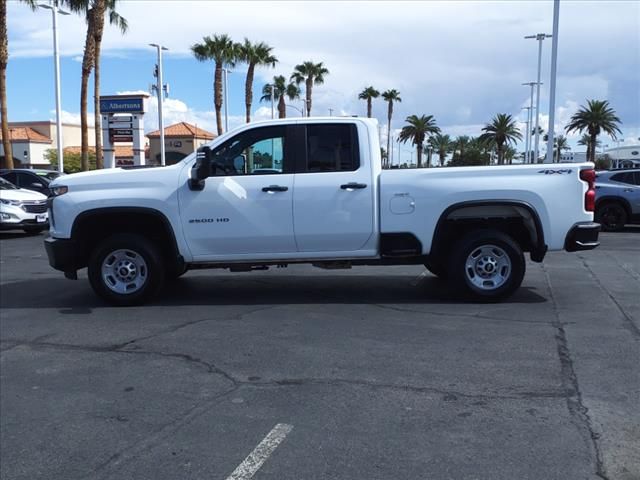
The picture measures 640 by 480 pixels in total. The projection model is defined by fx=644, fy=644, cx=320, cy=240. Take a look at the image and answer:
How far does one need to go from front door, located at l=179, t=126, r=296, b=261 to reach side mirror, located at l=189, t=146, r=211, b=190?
0.34 feet

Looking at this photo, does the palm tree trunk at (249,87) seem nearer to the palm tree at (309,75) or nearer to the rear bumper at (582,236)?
the palm tree at (309,75)

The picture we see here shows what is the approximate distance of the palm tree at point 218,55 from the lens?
143 feet

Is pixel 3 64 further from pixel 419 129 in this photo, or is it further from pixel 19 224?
pixel 419 129

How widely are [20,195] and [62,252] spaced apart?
954 cm

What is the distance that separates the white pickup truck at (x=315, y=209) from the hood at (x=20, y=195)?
30.2 feet

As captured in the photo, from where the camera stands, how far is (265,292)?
866cm

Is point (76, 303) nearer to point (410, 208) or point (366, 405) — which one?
point (410, 208)

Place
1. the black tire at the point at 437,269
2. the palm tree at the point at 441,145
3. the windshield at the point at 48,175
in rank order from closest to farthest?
the black tire at the point at 437,269
the windshield at the point at 48,175
the palm tree at the point at 441,145

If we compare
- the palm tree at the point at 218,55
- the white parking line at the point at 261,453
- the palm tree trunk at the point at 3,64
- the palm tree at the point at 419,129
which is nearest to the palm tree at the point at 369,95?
the palm tree at the point at 419,129

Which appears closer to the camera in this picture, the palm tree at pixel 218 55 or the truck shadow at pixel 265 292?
the truck shadow at pixel 265 292

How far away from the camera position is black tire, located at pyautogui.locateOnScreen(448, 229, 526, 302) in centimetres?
755

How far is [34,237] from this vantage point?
16.7m

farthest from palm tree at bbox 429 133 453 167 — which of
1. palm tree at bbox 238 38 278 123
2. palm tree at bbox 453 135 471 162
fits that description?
palm tree at bbox 238 38 278 123

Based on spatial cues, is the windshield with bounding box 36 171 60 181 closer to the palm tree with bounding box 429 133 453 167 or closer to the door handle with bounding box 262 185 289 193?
the door handle with bounding box 262 185 289 193
